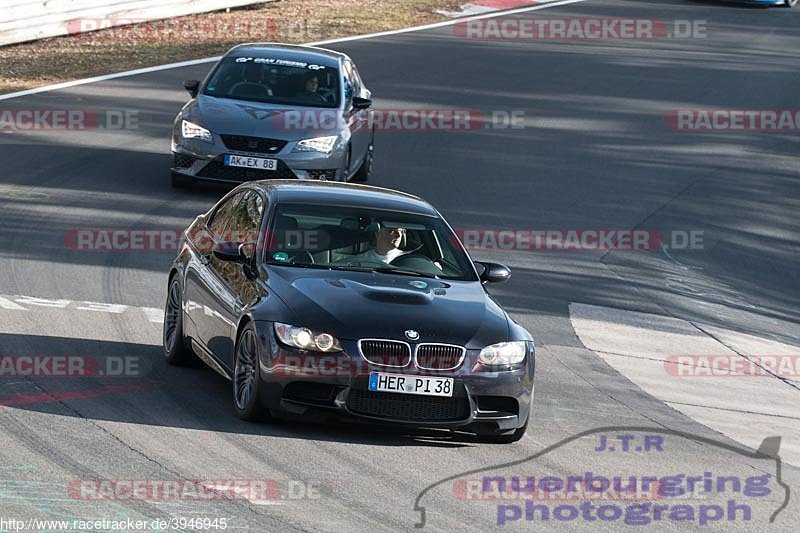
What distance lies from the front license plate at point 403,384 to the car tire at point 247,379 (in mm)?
734

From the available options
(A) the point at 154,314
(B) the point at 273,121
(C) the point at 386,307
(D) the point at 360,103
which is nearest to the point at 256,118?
(B) the point at 273,121

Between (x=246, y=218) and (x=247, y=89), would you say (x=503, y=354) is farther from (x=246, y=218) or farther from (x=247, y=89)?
(x=247, y=89)

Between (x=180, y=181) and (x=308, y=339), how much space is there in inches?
390

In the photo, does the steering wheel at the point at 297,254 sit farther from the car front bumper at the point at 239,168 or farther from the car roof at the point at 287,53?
the car roof at the point at 287,53

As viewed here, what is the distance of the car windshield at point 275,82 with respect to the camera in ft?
61.7

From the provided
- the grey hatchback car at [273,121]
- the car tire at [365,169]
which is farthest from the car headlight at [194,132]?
the car tire at [365,169]

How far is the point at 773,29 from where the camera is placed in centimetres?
3781

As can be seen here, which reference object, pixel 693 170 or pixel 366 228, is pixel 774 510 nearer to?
pixel 366 228

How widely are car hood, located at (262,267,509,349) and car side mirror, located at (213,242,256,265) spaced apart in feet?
1.05

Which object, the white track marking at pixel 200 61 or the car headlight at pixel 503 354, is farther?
the white track marking at pixel 200 61

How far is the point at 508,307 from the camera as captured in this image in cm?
1455

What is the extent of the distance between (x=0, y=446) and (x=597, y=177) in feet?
48.8

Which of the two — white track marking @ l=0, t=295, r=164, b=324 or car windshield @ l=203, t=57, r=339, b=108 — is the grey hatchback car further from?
white track marking @ l=0, t=295, r=164, b=324

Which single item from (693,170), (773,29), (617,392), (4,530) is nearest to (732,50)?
(773,29)
